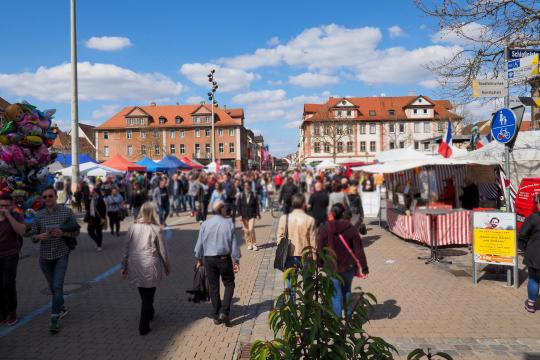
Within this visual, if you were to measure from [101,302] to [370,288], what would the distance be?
4.31 m

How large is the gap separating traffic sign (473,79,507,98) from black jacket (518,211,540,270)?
2309 mm

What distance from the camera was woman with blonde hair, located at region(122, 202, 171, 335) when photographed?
4.98 meters

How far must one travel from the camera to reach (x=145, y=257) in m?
4.99

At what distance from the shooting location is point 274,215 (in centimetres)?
1842

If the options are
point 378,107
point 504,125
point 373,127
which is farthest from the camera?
point 378,107

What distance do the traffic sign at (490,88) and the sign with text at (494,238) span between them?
2.01 metres

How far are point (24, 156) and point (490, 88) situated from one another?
11.2m

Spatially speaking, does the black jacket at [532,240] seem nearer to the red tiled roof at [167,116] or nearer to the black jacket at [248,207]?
the black jacket at [248,207]

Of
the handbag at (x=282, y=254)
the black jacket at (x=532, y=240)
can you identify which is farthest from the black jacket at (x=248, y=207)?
the black jacket at (x=532, y=240)

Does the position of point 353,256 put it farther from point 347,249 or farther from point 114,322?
point 114,322

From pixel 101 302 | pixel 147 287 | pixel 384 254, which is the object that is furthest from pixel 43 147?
pixel 384 254

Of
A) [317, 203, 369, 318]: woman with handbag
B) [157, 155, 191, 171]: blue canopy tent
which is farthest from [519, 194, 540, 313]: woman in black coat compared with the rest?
[157, 155, 191, 171]: blue canopy tent

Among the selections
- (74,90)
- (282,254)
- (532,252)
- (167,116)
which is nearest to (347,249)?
(282,254)

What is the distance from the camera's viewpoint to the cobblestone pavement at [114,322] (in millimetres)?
4625
